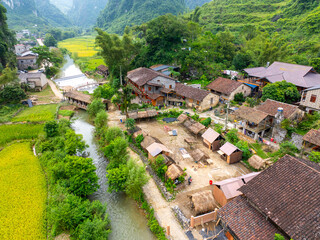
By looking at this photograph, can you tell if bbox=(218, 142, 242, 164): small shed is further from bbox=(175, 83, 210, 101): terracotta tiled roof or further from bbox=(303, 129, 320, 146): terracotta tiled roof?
bbox=(175, 83, 210, 101): terracotta tiled roof

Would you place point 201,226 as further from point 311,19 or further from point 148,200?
point 311,19

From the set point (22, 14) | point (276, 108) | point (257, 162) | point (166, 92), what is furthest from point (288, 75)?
point (22, 14)

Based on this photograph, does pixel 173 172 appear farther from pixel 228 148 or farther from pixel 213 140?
pixel 213 140

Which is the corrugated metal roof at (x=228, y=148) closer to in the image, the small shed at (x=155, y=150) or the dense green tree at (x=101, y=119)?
the small shed at (x=155, y=150)

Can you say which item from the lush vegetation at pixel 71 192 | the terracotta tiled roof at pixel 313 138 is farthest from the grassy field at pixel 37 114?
the terracotta tiled roof at pixel 313 138

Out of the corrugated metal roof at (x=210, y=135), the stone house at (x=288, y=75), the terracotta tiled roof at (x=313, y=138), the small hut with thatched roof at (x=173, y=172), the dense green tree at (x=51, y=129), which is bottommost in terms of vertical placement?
the small hut with thatched roof at (x=173, y=172)
